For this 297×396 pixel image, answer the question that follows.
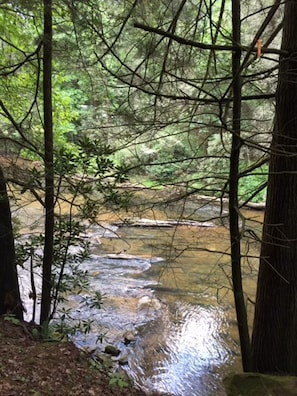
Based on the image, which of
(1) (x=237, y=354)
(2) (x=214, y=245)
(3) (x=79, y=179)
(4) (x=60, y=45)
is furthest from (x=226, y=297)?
(4) (x=60, y=45)

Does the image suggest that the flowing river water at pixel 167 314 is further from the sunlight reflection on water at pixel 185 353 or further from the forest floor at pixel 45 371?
the forest floor at pixel 45 371

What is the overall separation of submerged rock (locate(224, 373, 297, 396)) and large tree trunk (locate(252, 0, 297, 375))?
283 millimetres

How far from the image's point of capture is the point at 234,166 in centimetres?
310

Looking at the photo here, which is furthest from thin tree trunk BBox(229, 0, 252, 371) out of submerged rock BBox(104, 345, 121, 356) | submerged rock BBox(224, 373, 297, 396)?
submerged rock BBox(104, 345, 121, 356)

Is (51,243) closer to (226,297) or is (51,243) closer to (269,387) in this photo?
(269,387)

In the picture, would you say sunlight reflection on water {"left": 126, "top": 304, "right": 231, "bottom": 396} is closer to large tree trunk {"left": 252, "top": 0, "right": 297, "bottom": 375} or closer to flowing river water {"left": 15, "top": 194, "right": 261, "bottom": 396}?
flowing river water {"left": 15, "top": 194, "right": 261, "bottom": 396}

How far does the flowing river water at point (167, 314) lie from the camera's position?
4.52 meters

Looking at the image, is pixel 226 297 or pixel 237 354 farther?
pixel 226 297

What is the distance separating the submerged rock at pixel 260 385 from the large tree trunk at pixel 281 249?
283 millimetres

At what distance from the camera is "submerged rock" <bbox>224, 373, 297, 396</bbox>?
310 centimetres

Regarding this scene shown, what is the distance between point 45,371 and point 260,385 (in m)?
1.72

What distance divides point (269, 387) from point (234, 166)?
5.82 feet

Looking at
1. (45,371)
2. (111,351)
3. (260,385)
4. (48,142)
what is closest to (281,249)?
(260,385)

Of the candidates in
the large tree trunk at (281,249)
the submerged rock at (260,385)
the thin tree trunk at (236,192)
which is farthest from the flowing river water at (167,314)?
the submerged rock at (260,385)
